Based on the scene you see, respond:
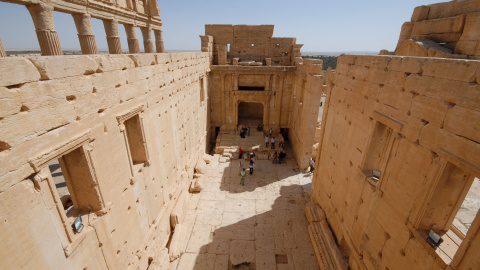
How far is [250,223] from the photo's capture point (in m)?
8.01

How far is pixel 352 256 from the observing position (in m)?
5.35

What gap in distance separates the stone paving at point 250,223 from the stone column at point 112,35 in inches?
289

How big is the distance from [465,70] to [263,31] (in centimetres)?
1441

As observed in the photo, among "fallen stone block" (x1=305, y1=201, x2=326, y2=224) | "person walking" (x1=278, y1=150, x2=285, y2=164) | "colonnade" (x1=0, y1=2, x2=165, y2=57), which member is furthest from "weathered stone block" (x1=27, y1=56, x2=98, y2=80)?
"person walking" (x1=278, y1=150, x2=285, y2=164)

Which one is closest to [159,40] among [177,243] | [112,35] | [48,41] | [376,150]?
[112,35]

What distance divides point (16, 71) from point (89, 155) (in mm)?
1612

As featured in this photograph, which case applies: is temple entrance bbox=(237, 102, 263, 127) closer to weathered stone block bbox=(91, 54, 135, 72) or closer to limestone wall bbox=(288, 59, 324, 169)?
limestone wall bbox=(288, 59, 324, 169)

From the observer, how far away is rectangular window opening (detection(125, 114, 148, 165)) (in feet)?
17.7

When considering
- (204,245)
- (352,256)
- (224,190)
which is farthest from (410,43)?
(204,245)

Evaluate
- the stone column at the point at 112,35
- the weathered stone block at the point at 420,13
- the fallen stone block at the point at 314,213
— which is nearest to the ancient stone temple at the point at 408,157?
the fallen stone block at the point at 314,213

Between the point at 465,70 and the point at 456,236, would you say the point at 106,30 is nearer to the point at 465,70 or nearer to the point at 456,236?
the point at 465,70

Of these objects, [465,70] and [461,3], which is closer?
[465,70]

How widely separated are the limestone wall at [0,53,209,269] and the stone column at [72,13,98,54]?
358cm

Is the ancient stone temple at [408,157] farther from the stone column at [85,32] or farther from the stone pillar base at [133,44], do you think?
the stone pillar base at [133,44]
